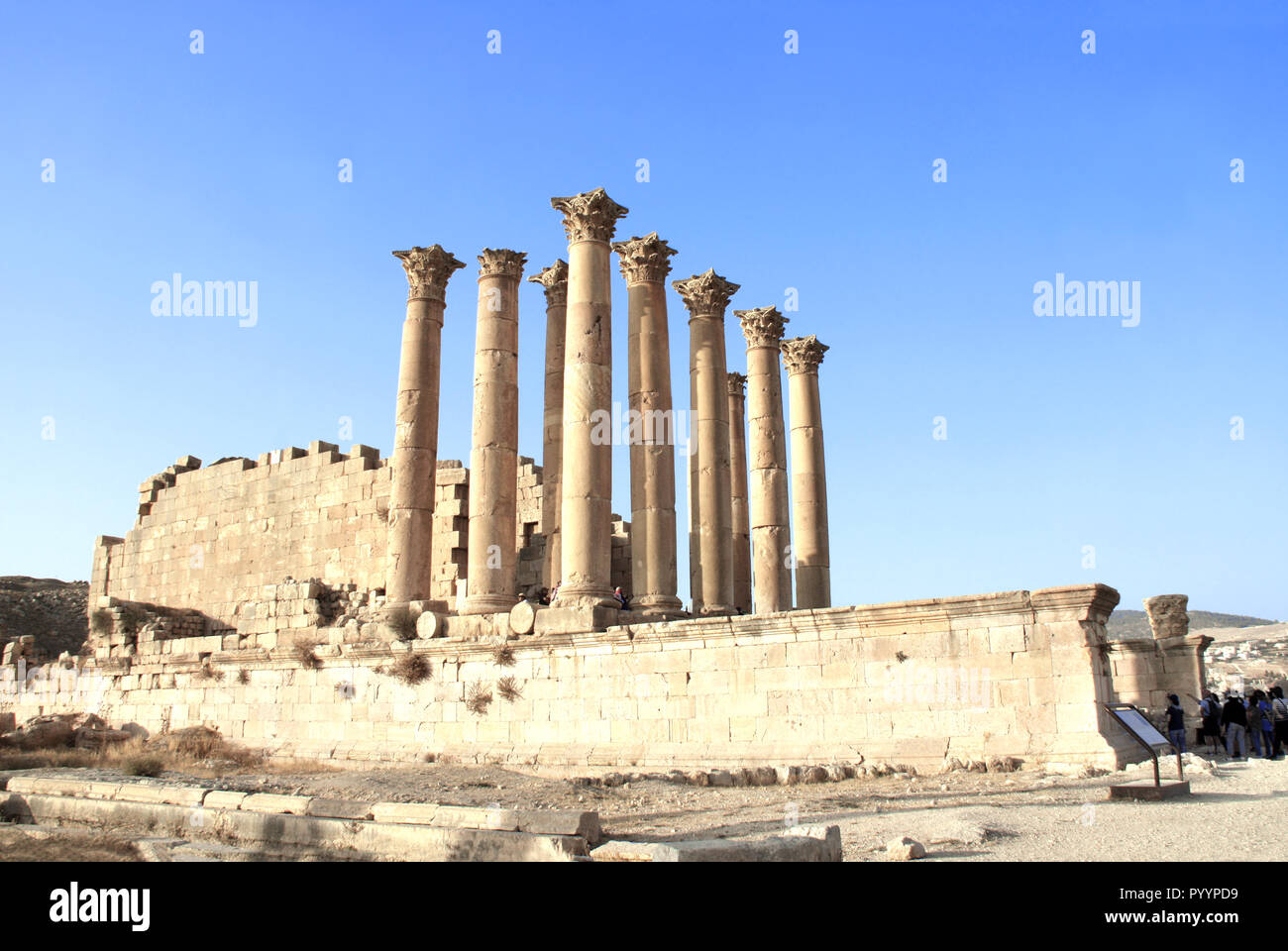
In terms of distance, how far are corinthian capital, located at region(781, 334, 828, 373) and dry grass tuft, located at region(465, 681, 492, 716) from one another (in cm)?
1116

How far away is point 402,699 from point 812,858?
14109mm

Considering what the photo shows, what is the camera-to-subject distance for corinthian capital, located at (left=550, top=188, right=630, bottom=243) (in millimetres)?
19828

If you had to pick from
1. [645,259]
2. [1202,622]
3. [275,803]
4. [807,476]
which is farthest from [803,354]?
[1202,622]

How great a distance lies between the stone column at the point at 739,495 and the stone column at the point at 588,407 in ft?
16.1

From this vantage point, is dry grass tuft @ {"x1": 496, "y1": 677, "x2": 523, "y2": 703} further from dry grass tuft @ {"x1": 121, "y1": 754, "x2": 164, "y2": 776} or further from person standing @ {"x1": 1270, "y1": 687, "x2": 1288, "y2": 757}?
person standing @ {"x1": 1270, "y1": 687, "x2": 1288, "y2": 757}

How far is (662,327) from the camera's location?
21.3 meters

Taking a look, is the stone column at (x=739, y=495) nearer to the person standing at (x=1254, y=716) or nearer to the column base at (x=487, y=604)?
the column base at (x=487, y=604)

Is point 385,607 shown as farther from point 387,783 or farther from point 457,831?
point 457,831

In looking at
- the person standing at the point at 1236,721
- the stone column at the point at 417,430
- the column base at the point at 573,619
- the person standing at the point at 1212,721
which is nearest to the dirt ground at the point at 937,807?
the person standing at the point at 1236,721

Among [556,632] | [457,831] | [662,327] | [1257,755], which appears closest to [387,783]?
[556,632]

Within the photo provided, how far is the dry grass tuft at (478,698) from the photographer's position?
59.8 feet

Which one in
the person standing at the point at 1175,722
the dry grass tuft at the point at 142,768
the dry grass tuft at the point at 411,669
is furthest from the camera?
the dry grass tuft at the point at 411,669

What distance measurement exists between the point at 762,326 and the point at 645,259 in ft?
12.5

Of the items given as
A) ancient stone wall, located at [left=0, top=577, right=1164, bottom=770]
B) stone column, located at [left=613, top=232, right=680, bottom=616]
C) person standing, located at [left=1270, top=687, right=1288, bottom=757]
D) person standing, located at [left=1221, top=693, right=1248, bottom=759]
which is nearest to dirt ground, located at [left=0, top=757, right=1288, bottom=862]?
person standing, located at [left=1221, top=693, right=1248, bottom=759]
